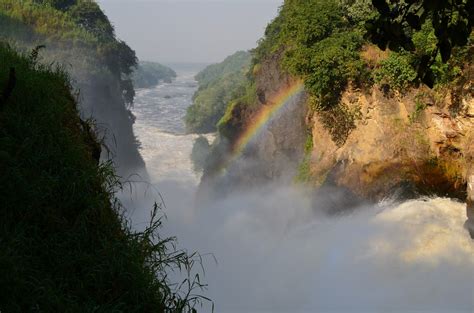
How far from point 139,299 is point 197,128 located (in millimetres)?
72663

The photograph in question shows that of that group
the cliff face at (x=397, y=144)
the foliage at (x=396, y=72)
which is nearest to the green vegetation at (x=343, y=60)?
the foliage at (x=396, y=72)

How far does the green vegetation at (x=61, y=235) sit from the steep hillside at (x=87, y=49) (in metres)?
24.2

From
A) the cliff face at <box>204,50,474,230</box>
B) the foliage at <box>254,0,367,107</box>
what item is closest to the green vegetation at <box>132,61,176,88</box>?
the foliage at <box>254,0,367,107</box>

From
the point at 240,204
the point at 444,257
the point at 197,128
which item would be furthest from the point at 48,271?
the point at 197,128

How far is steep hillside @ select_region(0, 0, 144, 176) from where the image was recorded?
30889 mm

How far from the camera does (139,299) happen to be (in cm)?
346

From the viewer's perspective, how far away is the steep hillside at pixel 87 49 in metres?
30.9

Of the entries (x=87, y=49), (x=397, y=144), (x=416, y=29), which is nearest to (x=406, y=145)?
(x=397, y=144)

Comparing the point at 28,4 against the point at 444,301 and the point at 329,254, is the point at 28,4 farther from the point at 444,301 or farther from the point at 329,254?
the point at 444,301

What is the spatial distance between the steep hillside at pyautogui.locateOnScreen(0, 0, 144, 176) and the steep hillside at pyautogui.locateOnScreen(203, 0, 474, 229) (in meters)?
14.5

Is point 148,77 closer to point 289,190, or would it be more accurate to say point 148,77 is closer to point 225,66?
point 225,66

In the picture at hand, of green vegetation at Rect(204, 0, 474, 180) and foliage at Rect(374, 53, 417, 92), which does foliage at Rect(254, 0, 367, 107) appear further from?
foliage at Rect(374, 53, 417, 92)

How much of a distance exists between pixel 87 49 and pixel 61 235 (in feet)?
104

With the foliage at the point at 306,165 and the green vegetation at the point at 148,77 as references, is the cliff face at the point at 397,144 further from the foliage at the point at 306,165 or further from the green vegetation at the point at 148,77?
the green vegetation at the point at 148,77
